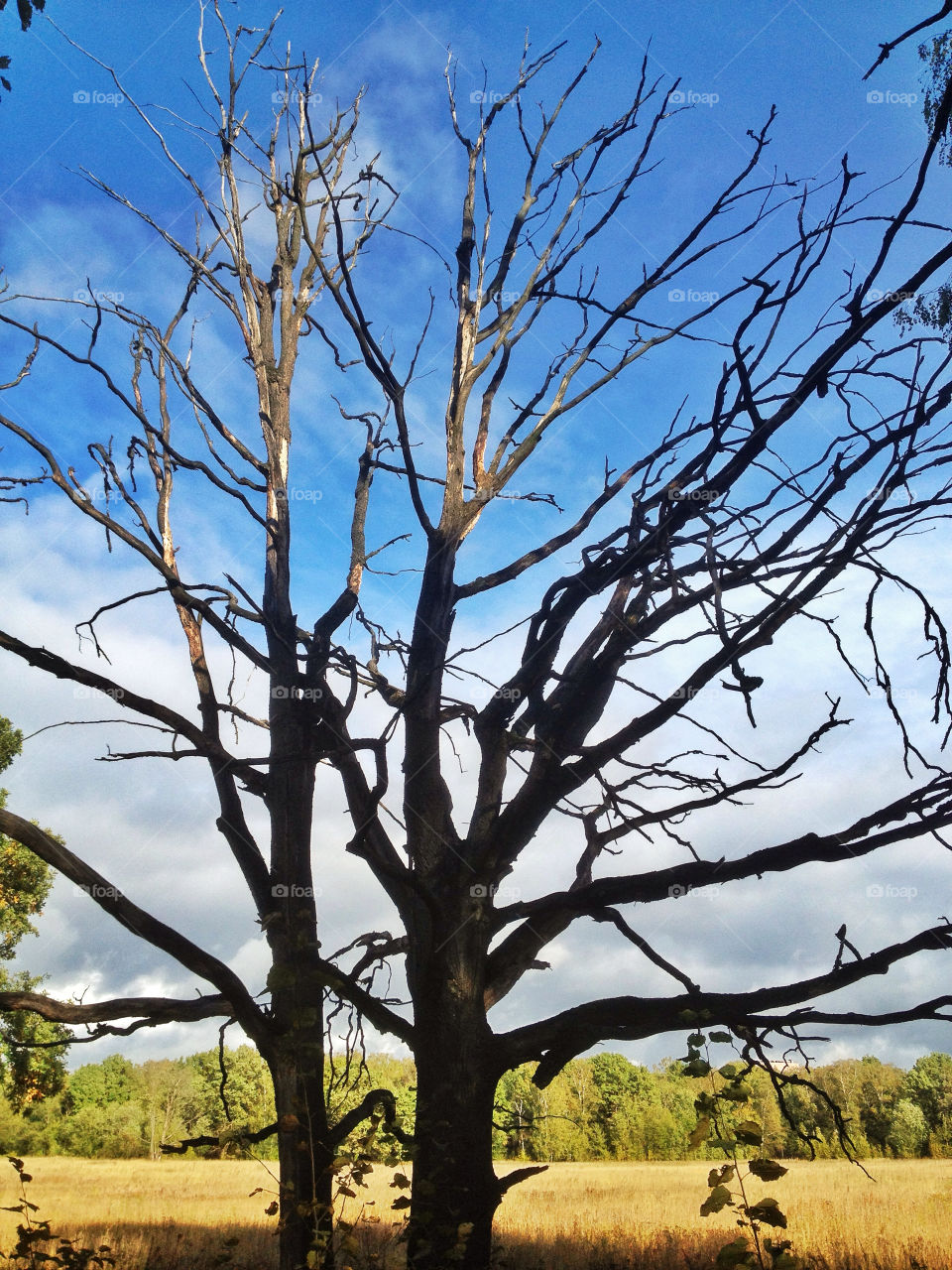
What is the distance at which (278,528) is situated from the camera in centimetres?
516

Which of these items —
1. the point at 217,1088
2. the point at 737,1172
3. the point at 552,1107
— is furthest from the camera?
the point at 552,1107

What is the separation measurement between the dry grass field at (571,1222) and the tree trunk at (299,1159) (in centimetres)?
26

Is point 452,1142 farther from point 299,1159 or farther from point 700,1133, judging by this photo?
point 700,1133

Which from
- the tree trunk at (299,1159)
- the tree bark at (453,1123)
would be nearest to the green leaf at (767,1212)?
the tree bark at (453,1123)

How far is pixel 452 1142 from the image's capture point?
377 cm

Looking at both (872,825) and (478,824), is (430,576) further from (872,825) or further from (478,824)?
(872,825)

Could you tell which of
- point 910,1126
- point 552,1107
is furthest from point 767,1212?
point 552,1107

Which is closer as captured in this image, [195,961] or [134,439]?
[195,961]

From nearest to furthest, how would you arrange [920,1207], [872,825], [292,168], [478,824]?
1. [872,825]
2. [478,824]
3. [292,168]
4. [920,1207]

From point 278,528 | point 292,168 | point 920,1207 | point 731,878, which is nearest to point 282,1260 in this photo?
point 731,878

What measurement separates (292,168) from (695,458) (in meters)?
3.52

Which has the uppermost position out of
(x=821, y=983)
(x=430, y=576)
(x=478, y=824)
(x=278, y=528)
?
(x=278, y=528)

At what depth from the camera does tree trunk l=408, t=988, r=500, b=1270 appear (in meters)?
3.58

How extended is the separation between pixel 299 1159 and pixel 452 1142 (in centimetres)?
70
